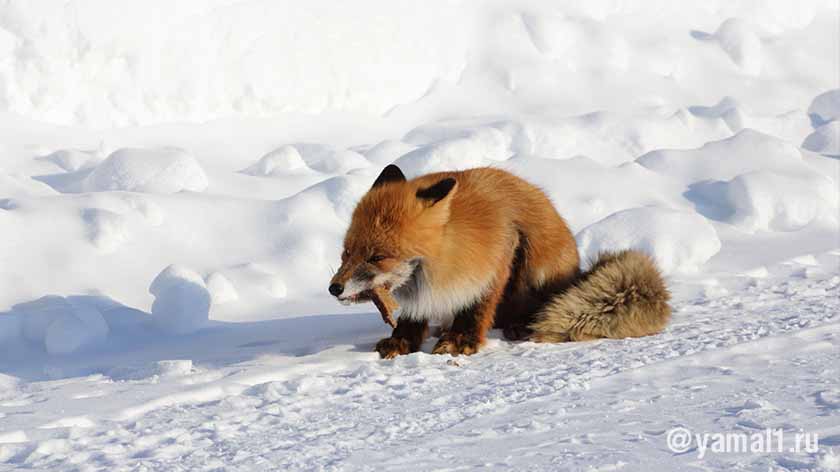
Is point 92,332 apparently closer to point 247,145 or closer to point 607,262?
point 607,262

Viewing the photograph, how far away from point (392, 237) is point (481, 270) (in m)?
0.48

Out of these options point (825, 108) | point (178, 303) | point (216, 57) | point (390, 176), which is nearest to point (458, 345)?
point (390, 176)

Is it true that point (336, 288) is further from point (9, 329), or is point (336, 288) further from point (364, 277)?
point (9, 329)

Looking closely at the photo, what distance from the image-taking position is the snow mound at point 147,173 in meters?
6.81

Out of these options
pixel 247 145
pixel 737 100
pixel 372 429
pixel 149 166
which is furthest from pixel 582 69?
pixel 372 429

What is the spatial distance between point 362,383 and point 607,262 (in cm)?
166

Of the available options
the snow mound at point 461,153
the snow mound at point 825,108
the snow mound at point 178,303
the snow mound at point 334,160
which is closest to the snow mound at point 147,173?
the snow mound at point 334,160

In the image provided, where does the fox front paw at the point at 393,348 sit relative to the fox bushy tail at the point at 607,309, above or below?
below

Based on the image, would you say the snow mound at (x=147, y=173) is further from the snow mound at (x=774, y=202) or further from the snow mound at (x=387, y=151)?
the snow mound at (x=774, y=202)

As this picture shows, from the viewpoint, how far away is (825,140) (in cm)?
941

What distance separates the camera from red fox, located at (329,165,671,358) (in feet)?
13.9

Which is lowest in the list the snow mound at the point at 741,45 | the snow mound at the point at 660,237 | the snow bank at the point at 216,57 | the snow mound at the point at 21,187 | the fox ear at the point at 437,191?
the snow mound at the point at 660,237

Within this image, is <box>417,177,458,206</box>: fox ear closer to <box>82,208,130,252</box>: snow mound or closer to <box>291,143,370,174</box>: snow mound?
<box>82,208,130,252</box>: snow mound

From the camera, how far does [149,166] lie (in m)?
6.95
